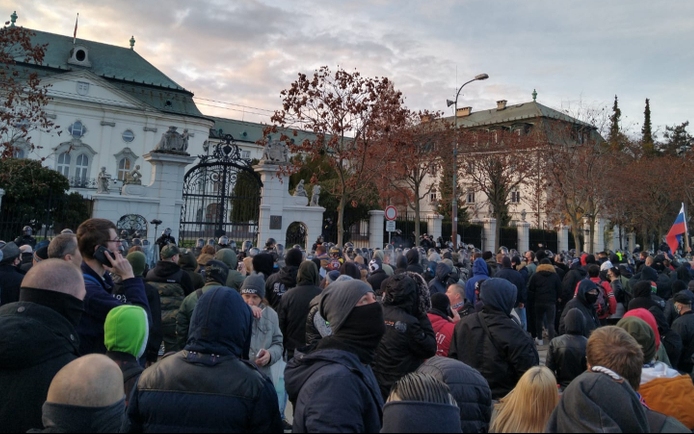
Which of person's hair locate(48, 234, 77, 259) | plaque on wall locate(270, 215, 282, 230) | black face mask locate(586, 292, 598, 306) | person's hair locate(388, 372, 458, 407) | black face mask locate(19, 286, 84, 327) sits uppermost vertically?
plaque on wall locate(270, 215, 282, 230)

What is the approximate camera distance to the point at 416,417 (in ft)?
6.38

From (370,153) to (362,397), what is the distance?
2370 centimetres

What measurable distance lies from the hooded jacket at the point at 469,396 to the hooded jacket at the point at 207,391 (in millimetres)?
1111

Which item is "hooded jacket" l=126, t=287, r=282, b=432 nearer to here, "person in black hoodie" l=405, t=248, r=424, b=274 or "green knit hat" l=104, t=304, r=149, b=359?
"green knit hat" l=104, t=304, r=149, b=359

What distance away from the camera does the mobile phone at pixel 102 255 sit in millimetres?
3611

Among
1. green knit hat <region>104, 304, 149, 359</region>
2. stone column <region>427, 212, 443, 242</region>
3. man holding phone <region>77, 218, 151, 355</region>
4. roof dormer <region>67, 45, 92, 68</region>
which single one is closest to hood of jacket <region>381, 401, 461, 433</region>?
green knit hat <region>104, 304, 149, 359</region>

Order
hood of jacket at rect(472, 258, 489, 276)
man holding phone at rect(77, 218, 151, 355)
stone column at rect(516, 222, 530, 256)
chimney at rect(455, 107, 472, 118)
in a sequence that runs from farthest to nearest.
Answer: chimney at rect(455, 107, 472, 118) < stone column at rect(516, 222, 530, 256) < hood of jacket at rect(472, 258, 489, 276) < man holding phone at rect(77, 218, 151, 355)

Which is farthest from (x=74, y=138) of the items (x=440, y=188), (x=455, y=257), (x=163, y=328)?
(x=163, y=328)

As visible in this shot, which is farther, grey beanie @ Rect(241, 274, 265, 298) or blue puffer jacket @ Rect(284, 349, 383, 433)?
grey beanie @ Rect(241, 274, 265, 298)

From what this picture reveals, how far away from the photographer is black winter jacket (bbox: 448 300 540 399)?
373cm

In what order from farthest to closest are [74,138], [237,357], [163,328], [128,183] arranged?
[74,138], [128,183], [163,328], [237,357]

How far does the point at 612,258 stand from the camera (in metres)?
12.6

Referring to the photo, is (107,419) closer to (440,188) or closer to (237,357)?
(237,357)

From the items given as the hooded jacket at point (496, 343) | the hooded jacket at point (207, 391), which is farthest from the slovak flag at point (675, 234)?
the hooded jacket at point (207, 391)
